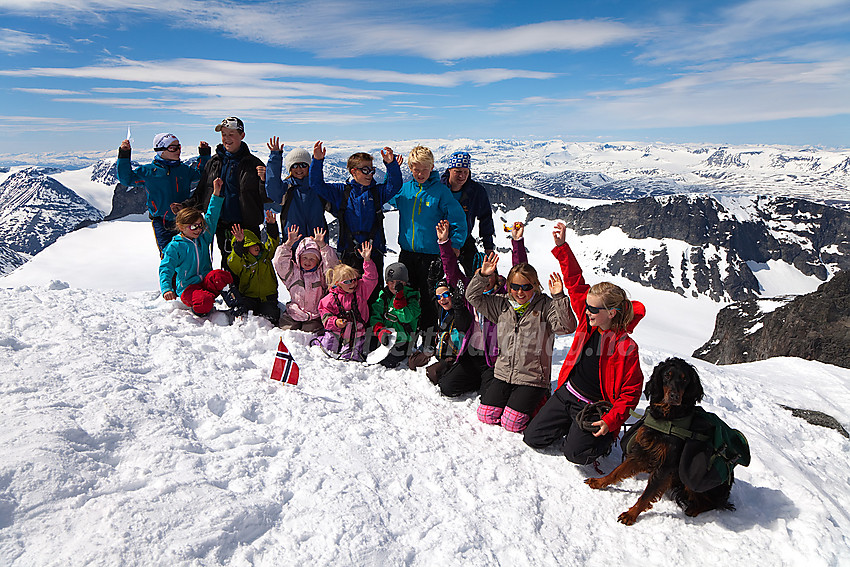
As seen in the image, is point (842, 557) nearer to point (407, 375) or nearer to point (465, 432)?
point (465, 432)

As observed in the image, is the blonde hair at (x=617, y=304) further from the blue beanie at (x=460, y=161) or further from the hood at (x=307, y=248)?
A: the hood at (x=307, y=248)

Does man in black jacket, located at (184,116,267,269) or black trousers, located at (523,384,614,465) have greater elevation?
man in black jacket, located at (184,116,267,269)

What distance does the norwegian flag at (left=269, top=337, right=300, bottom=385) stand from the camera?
659 centimetres

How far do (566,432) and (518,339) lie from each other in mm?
1381

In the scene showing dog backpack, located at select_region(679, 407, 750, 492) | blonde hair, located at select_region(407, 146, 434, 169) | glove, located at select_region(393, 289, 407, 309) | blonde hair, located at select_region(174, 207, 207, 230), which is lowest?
dog backpack, located at select_region(679, 407, 750, 492)

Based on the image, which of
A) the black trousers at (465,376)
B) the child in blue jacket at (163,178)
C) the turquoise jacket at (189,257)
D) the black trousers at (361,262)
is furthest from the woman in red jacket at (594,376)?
the child in blue jacket at (163,178)

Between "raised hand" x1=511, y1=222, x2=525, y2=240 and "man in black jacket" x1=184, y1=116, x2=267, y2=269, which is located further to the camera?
"man in black jacket" x1=184, y1=116, x2=267, y2=269

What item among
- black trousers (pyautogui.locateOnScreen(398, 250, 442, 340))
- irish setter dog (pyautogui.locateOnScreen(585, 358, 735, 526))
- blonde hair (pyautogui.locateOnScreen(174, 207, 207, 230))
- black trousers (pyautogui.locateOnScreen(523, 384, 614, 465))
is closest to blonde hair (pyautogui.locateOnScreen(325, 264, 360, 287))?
black trousers (pyautogui.locateOnScreen(398, 250, 442, 340))

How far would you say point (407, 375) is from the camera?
7750 mm

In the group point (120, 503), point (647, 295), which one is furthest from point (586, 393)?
point (647, 295)

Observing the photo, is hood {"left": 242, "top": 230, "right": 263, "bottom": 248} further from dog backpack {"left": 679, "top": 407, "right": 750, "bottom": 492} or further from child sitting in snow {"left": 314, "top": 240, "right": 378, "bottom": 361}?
dog backpack {"left": 679, "top": 407, "right": 750, "bottom": 492}

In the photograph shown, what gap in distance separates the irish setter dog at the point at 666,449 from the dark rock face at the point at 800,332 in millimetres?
27275

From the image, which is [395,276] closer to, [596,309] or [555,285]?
[555,285]

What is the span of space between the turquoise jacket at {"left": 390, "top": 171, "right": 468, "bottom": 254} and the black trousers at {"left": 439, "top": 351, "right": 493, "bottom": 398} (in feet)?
6.70
